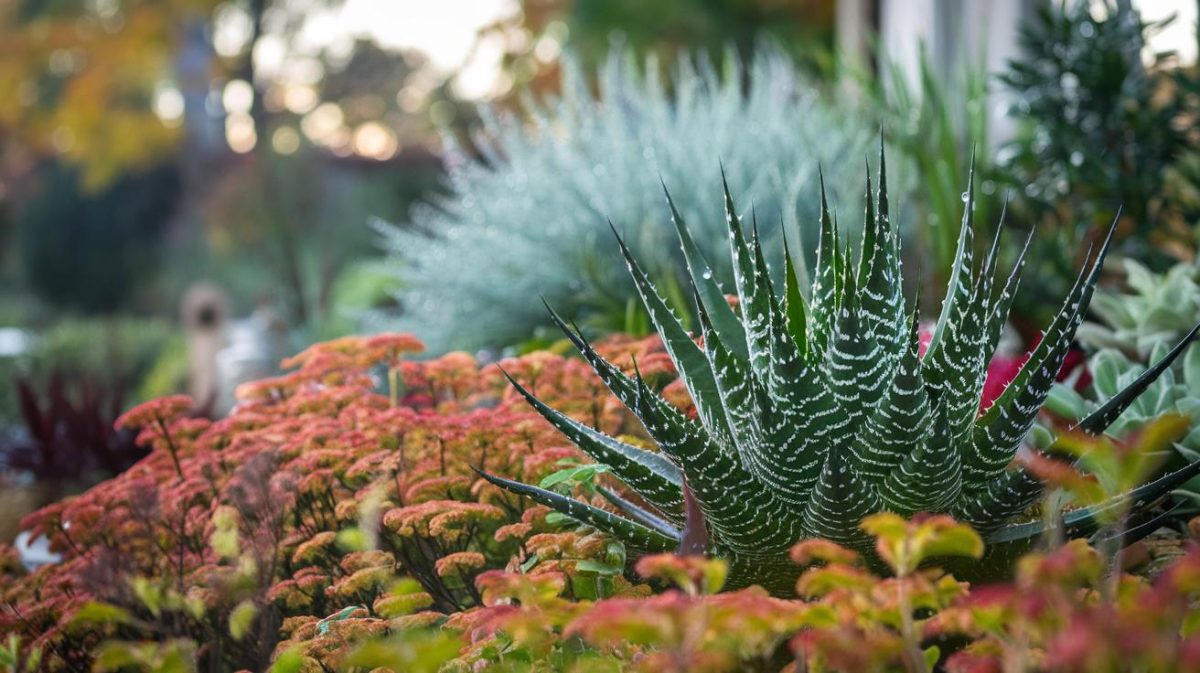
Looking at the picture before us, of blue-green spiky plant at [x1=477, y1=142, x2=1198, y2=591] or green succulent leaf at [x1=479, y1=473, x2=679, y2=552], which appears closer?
blue-green spiky plant at [x1=477, y1=142, x2=1198, y2=591]

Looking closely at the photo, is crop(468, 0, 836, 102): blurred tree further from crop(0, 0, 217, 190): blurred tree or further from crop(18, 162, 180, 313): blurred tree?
crop(18, 162, 180, 313): blurred tree

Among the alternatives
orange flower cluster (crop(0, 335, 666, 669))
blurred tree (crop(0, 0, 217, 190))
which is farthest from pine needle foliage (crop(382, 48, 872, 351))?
blurred tree (crop(0, 0, 217, 190))

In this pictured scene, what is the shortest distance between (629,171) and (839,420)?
205cm

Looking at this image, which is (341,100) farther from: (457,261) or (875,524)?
(875,524)

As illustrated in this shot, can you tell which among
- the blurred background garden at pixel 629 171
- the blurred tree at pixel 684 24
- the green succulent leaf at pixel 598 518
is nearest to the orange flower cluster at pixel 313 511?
the green succulent leaf at pixel 598 518

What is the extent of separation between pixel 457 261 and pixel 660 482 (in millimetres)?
2097

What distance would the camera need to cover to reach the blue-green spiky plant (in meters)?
1.45

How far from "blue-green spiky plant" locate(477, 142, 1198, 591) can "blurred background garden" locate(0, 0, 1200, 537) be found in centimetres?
13

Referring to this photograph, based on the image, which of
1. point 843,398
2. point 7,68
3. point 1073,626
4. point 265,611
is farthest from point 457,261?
point 7,68

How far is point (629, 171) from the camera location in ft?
11.3

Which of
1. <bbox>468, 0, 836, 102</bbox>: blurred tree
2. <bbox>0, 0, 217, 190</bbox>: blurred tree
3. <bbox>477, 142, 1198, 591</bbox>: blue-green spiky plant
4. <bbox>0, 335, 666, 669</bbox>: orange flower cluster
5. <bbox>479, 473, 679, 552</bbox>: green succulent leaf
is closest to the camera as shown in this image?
<bbox>477, 142, 1198, 591</bbox>: blue-green spiky plant

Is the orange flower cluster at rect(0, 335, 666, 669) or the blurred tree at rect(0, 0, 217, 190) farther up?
the blurred tree at rect(0, 0, 217, 190)

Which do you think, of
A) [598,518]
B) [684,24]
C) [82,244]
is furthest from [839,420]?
[82,244]

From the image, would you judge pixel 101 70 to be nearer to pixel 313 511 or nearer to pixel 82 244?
pixel 82 244
